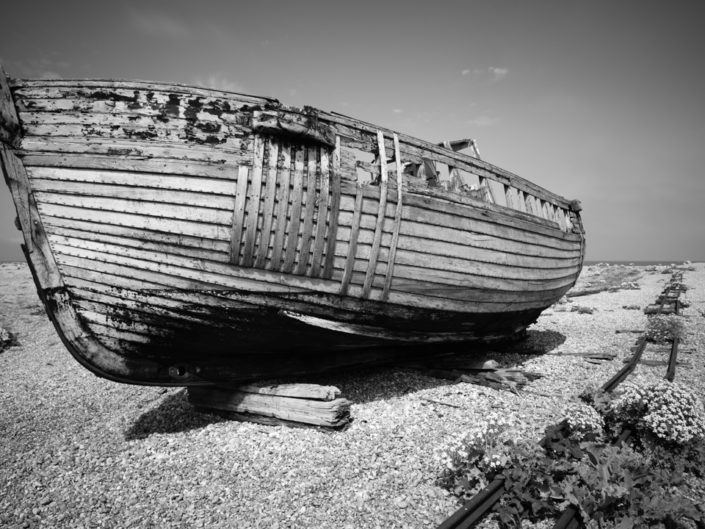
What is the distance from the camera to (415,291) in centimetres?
553

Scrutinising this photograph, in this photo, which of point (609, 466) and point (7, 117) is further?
point (7, 117)

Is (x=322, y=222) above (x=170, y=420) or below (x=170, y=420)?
above

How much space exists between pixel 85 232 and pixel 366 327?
12.4 ft

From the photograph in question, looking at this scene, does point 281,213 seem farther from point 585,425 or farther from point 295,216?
point 585,425

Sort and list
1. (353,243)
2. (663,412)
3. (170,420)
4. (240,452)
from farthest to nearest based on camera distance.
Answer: (170,420) < (353,243) < (240,452) < (663,412)

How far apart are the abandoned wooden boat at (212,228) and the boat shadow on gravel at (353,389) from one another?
872mm

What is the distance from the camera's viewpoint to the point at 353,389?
6477 mm

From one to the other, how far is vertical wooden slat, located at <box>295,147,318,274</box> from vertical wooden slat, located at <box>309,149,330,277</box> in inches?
3.3

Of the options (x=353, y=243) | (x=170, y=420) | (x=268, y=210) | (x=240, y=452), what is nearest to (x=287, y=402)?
(x=240, y=452)

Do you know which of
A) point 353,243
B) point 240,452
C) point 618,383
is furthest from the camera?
point 618,383

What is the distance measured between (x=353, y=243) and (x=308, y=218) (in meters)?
0.71

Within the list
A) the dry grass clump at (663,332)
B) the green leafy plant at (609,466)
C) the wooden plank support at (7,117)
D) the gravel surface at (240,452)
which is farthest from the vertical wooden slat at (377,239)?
the dry grass clump at (663,332)

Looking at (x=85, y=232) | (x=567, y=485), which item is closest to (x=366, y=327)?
(x=567, y=485)

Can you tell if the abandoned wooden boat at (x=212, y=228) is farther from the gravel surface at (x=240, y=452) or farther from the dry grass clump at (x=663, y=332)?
the dry grass clump at (x=663, y=332)
